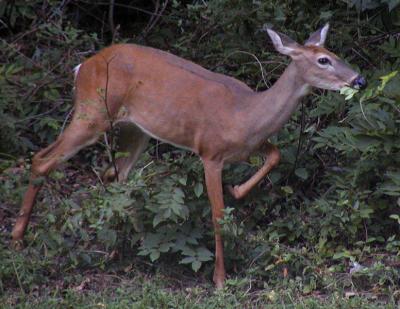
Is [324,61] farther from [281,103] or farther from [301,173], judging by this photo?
[301,173]

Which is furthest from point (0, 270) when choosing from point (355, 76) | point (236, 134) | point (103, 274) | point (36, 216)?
point (355, 76)

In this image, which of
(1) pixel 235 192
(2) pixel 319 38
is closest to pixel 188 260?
(1) pixel 235 192

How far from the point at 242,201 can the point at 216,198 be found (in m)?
0.67

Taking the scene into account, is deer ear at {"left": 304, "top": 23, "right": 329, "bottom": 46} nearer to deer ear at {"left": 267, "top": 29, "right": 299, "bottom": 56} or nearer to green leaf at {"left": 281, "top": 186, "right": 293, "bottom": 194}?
deer ear at {"left": 267, "top": 29, "right": 299, "bottom": 56}

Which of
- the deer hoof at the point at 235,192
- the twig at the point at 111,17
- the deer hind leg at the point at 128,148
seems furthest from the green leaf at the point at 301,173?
the twig at the point at 111,17

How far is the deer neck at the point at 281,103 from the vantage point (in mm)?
7598

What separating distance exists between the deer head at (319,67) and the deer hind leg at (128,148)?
1.43 meters

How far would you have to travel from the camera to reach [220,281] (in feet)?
24.1

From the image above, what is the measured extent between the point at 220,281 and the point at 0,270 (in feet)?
4.73

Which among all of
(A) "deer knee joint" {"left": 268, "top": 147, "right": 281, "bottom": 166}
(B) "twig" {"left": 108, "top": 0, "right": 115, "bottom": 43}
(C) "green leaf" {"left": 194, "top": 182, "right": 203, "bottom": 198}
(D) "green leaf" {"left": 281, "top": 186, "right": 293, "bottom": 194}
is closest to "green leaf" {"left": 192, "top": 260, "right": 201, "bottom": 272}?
(C) "green leaf" {"left": 194, "top": 182, "right": 203, "bottom": 198}

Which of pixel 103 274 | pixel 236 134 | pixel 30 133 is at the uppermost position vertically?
pixel 236 134

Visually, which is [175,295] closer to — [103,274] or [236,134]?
[103,274]

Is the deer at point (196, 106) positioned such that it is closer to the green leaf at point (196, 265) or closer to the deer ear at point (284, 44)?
the deer ear at point (284, 44)

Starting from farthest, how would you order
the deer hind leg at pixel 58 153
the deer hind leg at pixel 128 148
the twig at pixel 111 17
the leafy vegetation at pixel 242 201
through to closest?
the twig at pixel 111 17 < the deer hind leg at pixel 128 148 < the deer hind leg at pixel 58 153 < the leafy vegetation at pixel 242 201
